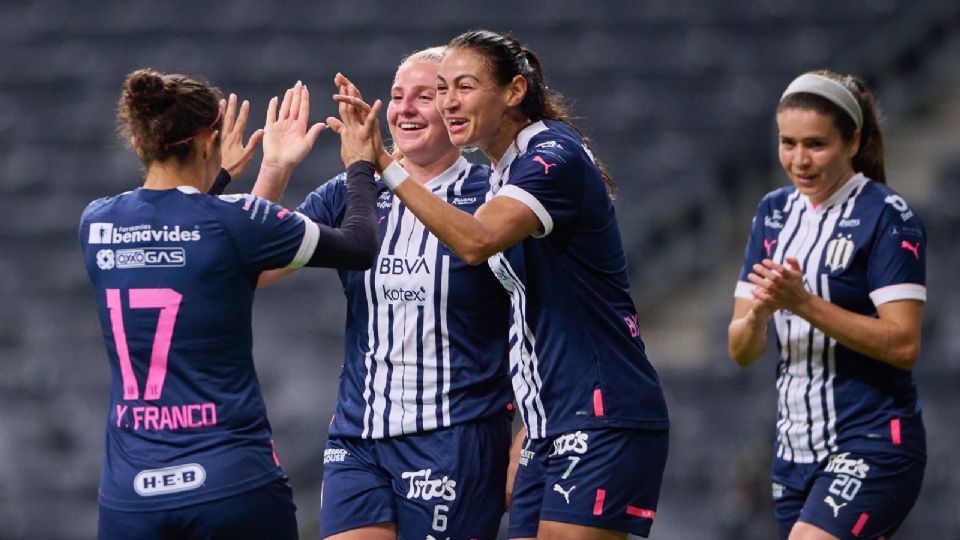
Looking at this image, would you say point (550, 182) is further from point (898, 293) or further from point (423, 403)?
point (898, 293)

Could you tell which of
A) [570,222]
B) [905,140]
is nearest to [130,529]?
[570,222]

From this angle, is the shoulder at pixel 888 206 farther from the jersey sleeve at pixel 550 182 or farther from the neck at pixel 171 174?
the neck at pixel 171 174

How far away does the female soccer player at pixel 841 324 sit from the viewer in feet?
14.8

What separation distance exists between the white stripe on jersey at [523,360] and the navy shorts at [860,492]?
37.6 inches

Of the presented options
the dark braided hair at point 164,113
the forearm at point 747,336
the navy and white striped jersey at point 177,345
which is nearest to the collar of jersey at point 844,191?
the forearm at point 747,336

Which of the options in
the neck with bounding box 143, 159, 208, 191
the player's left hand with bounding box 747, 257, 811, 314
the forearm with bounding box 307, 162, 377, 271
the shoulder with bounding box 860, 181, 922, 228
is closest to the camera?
the neck with bounding box 143, 159, 208, 191

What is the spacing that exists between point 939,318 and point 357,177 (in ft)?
18.5

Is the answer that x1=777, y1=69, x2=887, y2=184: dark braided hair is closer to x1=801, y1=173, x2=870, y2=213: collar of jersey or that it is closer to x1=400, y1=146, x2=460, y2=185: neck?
x1=801, y1=173, x2=870, y2=213: collar of jersey

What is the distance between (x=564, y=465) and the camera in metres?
4.19

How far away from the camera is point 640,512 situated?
4.20 meters

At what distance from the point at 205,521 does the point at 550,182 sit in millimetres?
1304

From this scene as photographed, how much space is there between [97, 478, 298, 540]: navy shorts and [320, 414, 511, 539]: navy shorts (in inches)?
28.5

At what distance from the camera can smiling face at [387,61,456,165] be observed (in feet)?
15.4

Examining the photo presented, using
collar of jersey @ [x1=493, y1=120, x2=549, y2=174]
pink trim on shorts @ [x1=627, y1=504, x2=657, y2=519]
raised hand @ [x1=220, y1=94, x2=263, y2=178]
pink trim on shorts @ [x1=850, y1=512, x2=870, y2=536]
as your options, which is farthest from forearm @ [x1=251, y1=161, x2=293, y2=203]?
pink trim on shorts @ [x1=850, y1=512, x2=870, y2=536]
